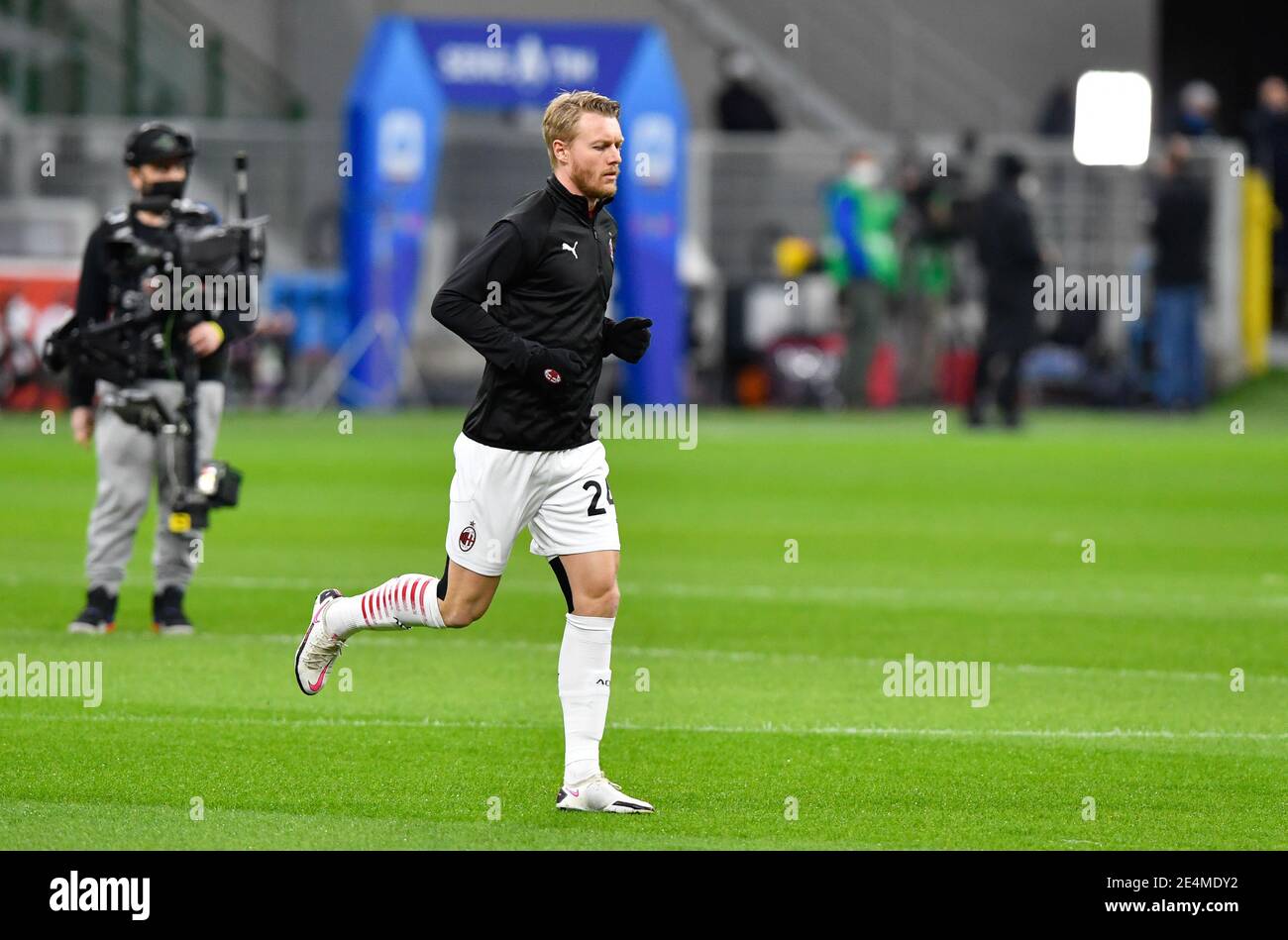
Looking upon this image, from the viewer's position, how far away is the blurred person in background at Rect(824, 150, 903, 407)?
28750 mm

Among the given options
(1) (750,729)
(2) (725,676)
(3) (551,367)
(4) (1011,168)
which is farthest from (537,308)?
(4) (1011,168)

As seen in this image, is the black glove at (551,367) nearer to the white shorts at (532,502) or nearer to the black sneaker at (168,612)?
the white shorts at (532,502)


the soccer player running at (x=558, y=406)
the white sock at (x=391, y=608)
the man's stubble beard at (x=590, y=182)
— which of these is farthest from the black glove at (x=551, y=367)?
the white sock at (x=391, y=608)

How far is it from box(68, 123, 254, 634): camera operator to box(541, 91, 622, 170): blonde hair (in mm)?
3828

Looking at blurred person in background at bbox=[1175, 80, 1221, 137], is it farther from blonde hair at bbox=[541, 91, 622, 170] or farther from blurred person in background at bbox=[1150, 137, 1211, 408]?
blonde hair at bbox=[541, 91, 622, 170]

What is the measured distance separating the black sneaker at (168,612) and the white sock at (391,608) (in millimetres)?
3501

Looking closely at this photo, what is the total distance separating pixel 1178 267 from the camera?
93.1 ft

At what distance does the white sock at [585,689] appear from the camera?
7945 millimetres

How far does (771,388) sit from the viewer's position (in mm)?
30594

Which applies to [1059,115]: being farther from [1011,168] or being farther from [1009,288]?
[1009,288]

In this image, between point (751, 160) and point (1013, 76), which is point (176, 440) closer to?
point (751, 160)

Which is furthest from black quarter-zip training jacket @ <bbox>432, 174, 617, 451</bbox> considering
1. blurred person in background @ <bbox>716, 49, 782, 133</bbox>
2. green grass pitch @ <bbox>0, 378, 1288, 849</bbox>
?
blurred person in background @ <bbox>716, 49, 782, 133</bbox>

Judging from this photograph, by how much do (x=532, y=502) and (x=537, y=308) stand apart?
2.08 ft
